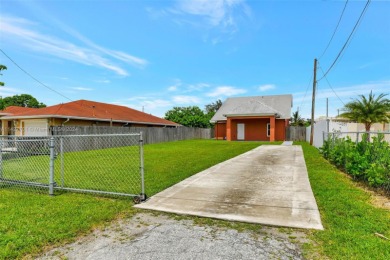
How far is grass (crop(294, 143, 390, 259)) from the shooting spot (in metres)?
2.94

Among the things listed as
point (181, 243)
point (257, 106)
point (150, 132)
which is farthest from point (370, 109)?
point (181, 243)

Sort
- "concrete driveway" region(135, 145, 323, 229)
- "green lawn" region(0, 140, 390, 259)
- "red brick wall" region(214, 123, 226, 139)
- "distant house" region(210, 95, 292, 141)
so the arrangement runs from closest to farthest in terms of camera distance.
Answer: "green lawn" region(0, 140, 390, 259)
"concrete driveway" region(135, 145, 323, 229)
"distant house" region(210, 95, 292, 141)
"red brick wall" region(214, 123, 226, 139)

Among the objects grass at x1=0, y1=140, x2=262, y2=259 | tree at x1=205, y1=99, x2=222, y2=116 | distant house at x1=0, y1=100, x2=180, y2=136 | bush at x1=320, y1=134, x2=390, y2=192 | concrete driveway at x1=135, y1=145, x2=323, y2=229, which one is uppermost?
tree at x1=205, y1=99, x2=222, y2=116

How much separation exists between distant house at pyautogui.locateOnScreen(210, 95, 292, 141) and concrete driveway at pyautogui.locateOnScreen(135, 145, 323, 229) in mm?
18723

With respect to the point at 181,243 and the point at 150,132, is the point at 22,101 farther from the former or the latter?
the point at 181,243

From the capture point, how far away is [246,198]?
→ 206 inches

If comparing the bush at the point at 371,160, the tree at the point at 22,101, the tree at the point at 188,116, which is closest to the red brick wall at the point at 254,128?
the tree at the point at 188,116

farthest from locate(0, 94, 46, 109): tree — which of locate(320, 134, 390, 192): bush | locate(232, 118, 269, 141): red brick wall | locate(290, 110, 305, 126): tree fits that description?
locate(320, 134, 390, 192): bush

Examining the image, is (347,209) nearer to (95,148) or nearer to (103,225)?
(103,225)

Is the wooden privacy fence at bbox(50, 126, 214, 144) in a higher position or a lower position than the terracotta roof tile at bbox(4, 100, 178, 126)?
lower

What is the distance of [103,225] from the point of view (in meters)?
3.87

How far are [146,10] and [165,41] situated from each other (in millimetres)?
3883

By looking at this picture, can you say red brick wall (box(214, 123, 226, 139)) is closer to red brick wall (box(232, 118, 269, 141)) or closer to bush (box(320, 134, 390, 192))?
red brick wall (box(232, 118, 269, 141))

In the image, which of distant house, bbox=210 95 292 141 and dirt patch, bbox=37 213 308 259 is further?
distant house, bbox=210 95 292 141
